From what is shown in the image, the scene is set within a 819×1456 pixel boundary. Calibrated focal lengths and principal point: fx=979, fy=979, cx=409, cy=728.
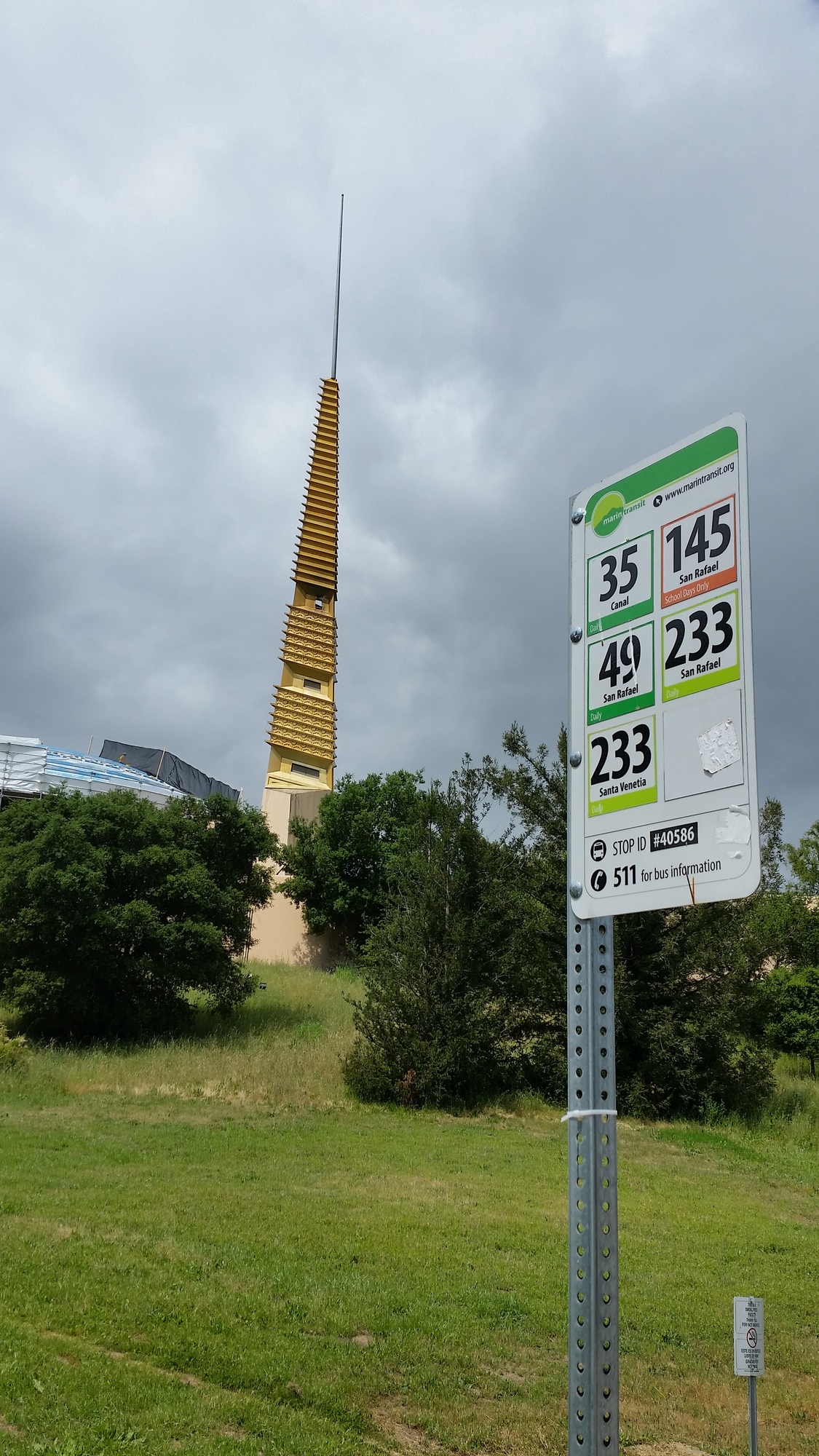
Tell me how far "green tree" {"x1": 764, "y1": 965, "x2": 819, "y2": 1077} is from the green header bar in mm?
23809

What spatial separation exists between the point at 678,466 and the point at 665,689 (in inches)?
21.6

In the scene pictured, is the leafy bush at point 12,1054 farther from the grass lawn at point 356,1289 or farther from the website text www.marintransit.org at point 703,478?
the website text www.marintransit.org at point 703,478

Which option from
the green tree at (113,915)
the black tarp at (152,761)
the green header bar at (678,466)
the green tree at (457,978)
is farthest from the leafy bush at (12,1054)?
the black tarp at (152,761)

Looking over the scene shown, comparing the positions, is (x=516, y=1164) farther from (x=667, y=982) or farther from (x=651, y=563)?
(x=651, y=563)

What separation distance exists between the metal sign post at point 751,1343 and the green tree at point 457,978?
1456 cm

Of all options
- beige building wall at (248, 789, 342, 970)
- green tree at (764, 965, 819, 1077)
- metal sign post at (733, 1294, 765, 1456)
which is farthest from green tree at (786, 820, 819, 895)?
metal sign post at (733, 1294, 765, 1456)

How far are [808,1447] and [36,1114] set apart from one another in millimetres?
12784

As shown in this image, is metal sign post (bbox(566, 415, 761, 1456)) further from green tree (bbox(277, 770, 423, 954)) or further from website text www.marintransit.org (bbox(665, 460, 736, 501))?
green tree (bbox(277, 770, 423, 954))

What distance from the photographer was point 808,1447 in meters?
5.01

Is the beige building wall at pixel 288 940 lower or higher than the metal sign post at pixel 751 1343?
higher

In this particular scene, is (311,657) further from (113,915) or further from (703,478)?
(703,478)

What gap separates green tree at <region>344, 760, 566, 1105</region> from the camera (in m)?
17.8

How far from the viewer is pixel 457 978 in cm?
1825

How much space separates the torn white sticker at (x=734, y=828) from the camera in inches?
80.4
